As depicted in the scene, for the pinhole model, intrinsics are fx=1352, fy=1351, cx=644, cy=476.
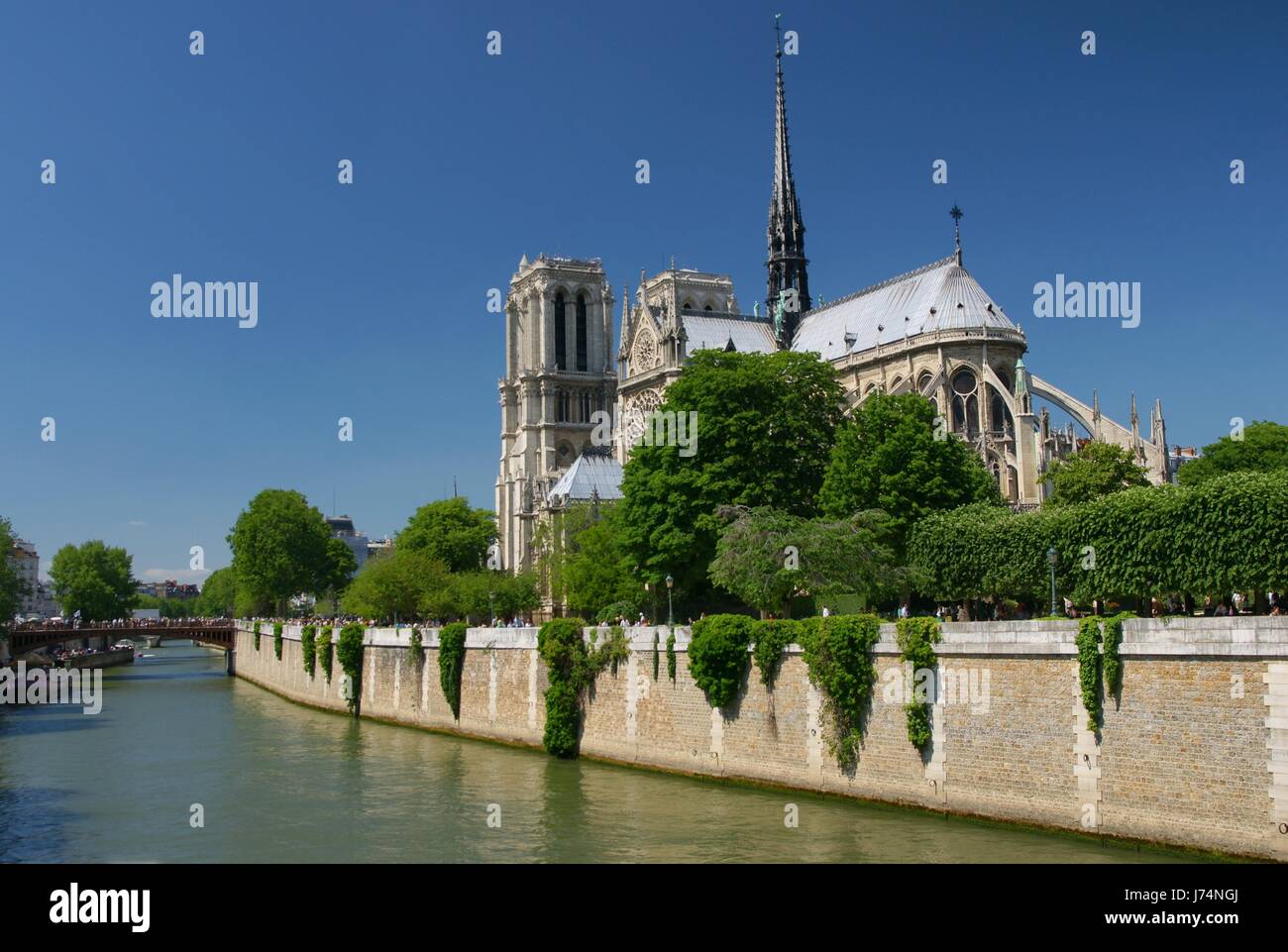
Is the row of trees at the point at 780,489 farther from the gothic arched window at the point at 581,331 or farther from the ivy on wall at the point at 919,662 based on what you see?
the gothic arched window at the point at 581,331

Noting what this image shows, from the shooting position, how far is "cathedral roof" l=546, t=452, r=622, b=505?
76.8m

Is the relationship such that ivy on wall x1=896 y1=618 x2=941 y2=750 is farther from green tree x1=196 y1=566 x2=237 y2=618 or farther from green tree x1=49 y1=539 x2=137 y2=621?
green tree x1=196 y1=566 x2=237 y2=618

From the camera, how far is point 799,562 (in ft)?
112

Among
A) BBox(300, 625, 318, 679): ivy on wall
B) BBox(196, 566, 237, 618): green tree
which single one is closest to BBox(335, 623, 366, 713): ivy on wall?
BBox(300, 625, 318, 679): ivy on wall

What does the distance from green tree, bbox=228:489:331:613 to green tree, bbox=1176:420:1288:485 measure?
2301 inches

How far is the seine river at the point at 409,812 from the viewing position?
23828mm

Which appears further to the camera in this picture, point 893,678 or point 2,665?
point 2,665

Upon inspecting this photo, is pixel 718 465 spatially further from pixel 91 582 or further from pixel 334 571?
pixel 91 582

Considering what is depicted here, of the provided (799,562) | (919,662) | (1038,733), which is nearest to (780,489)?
(799,562)
